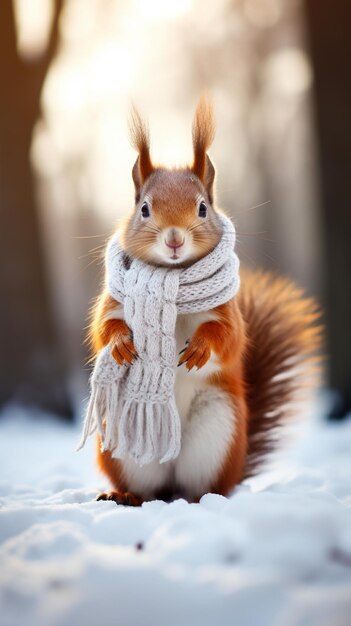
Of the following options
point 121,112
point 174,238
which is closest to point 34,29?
point 121,112

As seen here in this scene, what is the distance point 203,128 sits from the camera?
1.05 metres

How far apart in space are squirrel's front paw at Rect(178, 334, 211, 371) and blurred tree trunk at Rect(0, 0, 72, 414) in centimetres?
128

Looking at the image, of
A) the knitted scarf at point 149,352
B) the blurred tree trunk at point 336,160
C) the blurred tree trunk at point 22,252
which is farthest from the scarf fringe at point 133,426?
the blurred tree trunk at point 336,160

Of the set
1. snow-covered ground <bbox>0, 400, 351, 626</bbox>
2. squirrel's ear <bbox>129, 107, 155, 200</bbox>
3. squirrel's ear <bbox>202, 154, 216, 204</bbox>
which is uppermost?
squirrel's ear <bbox>129, 107, 155, 200</bbox>

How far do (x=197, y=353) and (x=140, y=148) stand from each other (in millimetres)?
378

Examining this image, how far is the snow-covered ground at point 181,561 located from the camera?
0.71 m

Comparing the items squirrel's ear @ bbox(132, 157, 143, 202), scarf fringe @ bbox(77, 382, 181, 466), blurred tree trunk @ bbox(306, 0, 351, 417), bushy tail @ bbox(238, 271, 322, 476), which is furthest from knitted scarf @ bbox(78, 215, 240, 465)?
blurred tree trunk @ bbox(306, 0, 351, 417)

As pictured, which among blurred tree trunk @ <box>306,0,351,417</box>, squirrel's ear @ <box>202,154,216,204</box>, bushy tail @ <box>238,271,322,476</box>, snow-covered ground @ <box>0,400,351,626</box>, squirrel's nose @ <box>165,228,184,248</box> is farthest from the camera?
blurred tree trunk @ <box>306,0,351,417</box>

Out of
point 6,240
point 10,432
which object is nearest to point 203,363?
point 10,432

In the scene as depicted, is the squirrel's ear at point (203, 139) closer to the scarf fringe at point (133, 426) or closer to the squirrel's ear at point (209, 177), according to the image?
the squirrel's ear at point (209, 177)

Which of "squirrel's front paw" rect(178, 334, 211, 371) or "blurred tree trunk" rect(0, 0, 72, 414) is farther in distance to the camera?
"blurred tree trunk" rect(0, 0, 72, 414)

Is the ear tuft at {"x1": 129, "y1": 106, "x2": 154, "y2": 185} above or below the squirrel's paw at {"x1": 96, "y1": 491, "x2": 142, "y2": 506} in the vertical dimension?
above

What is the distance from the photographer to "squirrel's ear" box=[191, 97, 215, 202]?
3.45 feet

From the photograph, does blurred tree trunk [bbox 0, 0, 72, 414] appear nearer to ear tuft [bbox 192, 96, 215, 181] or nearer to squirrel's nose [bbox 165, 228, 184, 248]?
ear tuft [bbox 192, 96, 215, 181]
